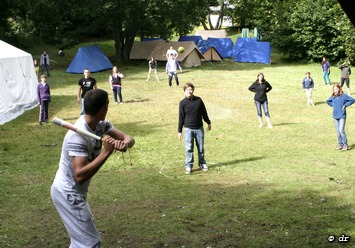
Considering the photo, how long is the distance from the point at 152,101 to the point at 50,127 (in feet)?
23.1

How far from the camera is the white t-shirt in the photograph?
4.90 m

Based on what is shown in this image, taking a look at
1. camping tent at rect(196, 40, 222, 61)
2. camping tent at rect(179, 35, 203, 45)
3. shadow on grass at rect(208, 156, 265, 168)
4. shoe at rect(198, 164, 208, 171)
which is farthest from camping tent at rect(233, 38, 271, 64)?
shoe at rect(198, 164, 208, 171)

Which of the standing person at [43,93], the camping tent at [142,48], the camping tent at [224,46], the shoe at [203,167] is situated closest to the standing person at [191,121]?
the shoe at [203,167]

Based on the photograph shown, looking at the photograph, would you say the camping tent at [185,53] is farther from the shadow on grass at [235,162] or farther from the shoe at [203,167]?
the shoe at [203,167]

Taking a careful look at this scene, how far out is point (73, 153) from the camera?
4887 mm

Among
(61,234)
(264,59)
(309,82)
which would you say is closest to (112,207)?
(61,234)

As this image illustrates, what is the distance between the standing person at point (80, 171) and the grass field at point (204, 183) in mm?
2688

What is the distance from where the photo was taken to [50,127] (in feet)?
61.7

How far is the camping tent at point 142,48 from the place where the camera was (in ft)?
143

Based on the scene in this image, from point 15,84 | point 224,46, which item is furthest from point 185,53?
point 15,84

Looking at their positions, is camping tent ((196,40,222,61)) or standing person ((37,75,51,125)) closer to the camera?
standing person ((37,75,51,125))

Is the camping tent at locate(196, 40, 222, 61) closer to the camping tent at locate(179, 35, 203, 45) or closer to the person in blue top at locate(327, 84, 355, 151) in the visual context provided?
the camping tent at locate(179, 35, 203, 45)

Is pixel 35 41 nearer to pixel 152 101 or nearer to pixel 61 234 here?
pixel 152 101

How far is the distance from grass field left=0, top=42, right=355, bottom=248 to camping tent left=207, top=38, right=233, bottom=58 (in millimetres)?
25165
